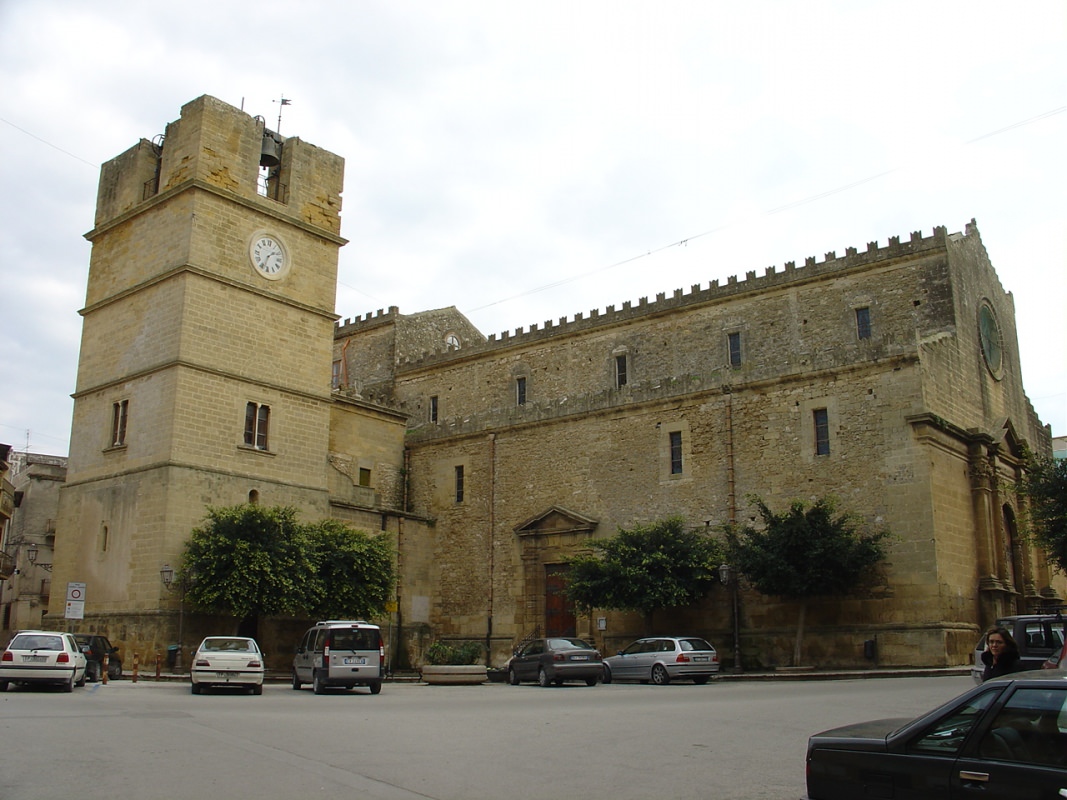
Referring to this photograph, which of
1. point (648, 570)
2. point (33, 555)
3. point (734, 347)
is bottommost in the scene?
point (648, 570)

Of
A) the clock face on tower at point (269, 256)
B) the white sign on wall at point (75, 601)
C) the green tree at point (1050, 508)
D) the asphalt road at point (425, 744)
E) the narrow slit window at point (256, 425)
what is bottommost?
the asphalt road at point (425, 744)

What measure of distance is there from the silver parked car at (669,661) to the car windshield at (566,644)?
4.22ft

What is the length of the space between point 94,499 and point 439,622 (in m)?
12.4

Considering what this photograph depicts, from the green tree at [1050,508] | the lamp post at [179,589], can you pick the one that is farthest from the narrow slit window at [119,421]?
the green tree at [1050,508]

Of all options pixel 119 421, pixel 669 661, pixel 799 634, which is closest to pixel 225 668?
pixel 669 661

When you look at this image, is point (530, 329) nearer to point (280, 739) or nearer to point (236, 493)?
point (236, 493)

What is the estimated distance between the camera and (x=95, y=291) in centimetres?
3222

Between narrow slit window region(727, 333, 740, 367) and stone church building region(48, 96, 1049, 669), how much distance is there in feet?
0.65

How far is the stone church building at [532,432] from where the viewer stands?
85.2ft

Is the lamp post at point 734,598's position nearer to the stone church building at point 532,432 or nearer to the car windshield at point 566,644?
the stone church building at point 532,432

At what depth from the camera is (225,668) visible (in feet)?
65.1

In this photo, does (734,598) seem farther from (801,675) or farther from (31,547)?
(31,547)

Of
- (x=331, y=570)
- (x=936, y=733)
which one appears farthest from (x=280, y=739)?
(x=331, y=570)

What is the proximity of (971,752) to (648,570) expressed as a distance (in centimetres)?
2138
